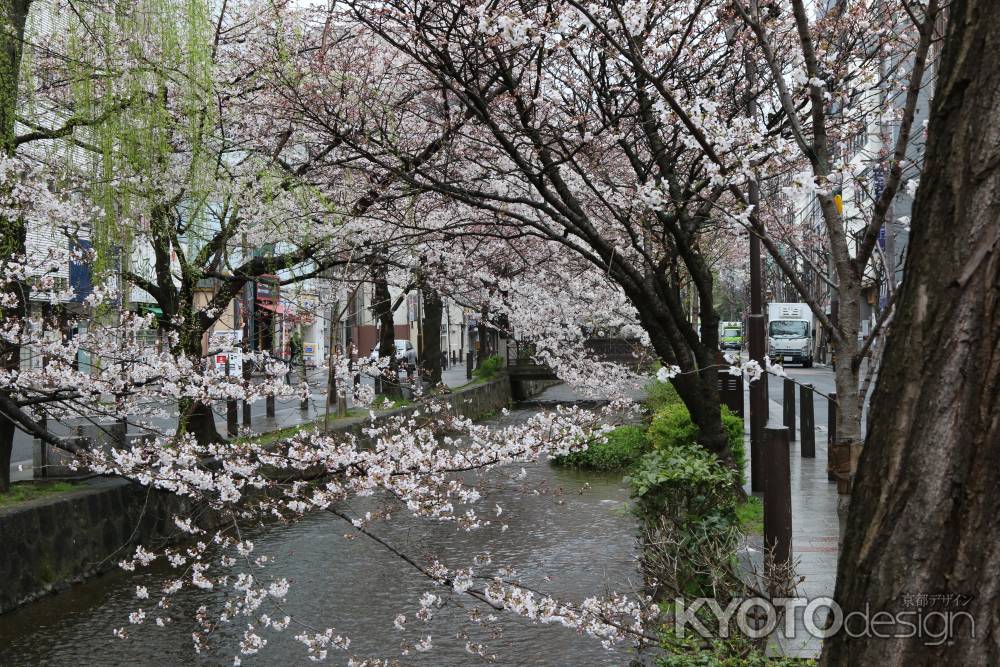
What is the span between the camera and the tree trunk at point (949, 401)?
7.04ft

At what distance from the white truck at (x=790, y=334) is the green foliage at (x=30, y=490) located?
135ft

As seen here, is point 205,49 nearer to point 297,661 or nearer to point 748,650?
point 297,661

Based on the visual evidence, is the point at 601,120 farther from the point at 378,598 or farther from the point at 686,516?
the point at 378,598

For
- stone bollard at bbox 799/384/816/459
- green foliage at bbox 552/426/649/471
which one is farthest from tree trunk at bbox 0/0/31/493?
stone bollard at bbox 799/384/816/459

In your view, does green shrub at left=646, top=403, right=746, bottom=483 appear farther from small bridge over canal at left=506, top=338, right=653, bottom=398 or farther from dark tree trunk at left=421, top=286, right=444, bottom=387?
small bridge over canal at left=506, top=338, right=653, bottom=398

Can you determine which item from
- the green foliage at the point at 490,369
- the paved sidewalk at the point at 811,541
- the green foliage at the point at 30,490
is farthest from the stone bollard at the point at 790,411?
the green foliage at the point at 490,369

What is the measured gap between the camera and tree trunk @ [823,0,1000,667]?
2145 millimetres

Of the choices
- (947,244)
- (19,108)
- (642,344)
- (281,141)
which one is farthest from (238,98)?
(642,344)

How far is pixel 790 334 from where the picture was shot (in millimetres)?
49375

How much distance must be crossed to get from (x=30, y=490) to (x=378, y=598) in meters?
3.89

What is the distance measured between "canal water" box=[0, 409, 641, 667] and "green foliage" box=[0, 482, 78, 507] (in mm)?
1015

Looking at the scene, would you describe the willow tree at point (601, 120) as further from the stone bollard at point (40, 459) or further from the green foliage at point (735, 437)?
the stone bollard at point (40, 459)

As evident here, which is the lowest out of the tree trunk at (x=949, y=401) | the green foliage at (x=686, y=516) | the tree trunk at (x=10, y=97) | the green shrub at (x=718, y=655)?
the green shrub at (x=718, y=655)

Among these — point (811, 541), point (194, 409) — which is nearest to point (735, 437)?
point (811, 541)
